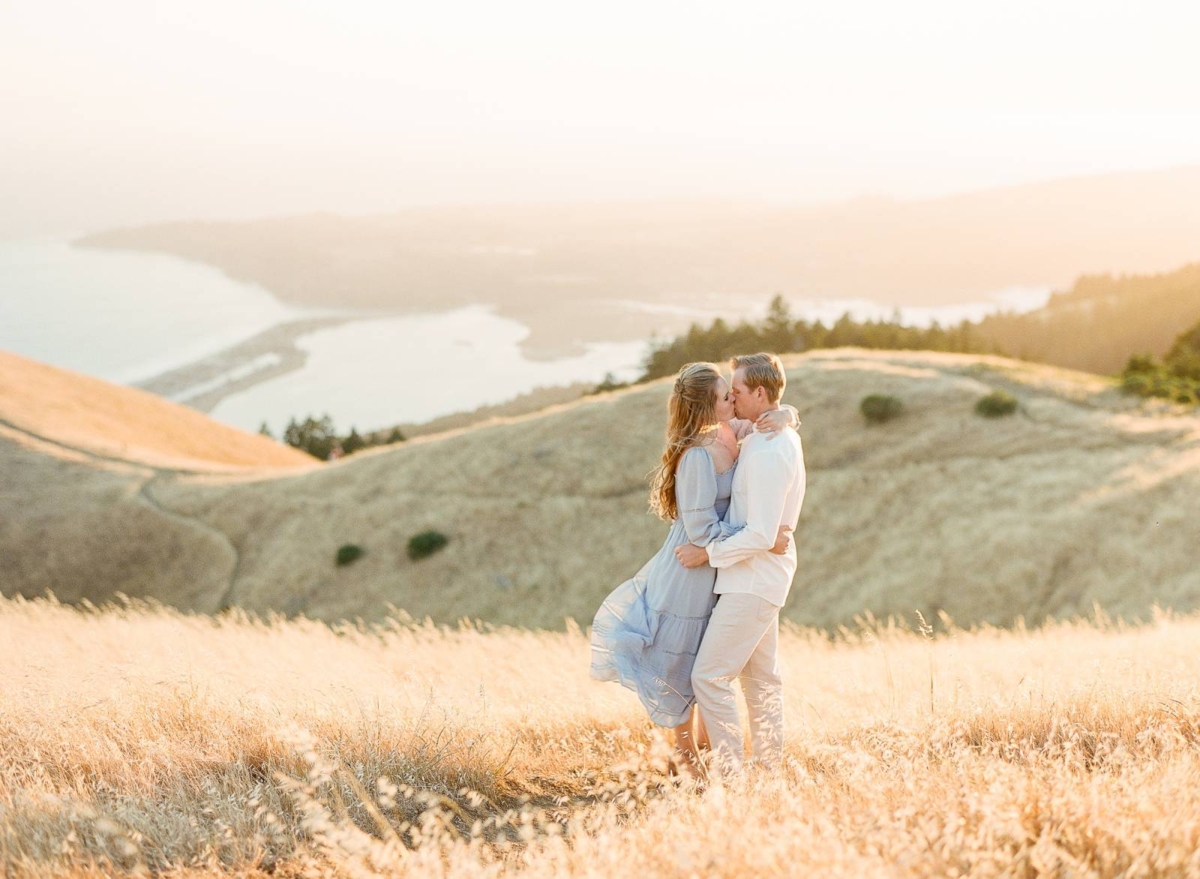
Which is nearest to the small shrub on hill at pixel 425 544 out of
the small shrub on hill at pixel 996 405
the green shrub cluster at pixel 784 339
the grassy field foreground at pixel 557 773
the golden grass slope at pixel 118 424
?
the golden grass slope at pixel 118 424

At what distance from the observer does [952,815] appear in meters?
3.30

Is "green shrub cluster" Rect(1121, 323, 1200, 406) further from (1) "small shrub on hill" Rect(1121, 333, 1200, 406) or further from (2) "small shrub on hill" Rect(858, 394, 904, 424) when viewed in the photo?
(2) "small shrub on hill" Rect(858, 394, 904, 424)

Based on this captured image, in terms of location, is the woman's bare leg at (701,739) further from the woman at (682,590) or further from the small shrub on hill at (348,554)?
the small shrub on hill at (348,554)

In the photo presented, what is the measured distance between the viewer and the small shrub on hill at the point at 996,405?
32.5 m

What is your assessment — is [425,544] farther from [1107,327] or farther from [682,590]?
[1107,327]

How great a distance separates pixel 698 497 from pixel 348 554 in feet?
94.7

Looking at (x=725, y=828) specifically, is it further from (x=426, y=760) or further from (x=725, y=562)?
(x=426, y=760)

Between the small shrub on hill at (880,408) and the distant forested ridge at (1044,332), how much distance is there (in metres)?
12.4

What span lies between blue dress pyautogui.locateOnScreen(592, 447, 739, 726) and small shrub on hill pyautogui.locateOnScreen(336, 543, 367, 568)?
28249 mm

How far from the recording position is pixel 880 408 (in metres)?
33.2

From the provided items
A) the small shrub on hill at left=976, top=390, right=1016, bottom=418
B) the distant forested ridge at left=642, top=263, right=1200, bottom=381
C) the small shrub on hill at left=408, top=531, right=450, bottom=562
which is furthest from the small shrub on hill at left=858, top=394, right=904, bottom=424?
the small shrub on hill at left=408, top=531, right=450, bottom=562

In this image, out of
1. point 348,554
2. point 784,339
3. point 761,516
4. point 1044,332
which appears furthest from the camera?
point 1044,332

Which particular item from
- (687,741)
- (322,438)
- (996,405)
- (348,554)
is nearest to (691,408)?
(687,741)

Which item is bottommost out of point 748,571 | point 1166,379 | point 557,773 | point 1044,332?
point 557,773
